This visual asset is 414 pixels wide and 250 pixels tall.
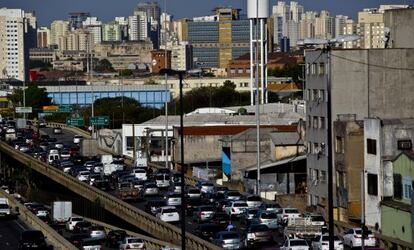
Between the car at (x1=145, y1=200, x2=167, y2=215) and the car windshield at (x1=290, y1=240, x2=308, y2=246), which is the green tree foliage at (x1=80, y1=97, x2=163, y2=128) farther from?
the car windshield at (x1=290, y1=240, x2=308, y2=246)

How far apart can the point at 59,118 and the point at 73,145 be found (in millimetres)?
49677

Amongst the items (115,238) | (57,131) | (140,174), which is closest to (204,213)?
(115,238)

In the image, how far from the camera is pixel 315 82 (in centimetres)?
6309

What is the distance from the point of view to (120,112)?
480 feet

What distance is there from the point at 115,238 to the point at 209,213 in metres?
5.80

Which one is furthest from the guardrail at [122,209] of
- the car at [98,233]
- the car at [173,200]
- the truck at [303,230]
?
the truck at [303,230]

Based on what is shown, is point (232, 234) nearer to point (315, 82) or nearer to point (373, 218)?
point (373, 218)

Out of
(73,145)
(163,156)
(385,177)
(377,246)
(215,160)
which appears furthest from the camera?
(73,145)

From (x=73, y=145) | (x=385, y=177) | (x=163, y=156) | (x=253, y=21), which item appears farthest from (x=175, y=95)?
(x=385, y=177)

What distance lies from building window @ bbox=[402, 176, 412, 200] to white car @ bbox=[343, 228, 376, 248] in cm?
517

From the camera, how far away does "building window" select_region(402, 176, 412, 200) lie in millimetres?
48344

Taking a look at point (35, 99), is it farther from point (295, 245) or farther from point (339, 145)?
point (295, 245)

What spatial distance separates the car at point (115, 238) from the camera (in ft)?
158

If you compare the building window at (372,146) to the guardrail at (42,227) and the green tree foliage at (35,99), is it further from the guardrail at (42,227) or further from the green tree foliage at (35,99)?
the green tree foliage at (35,99)
